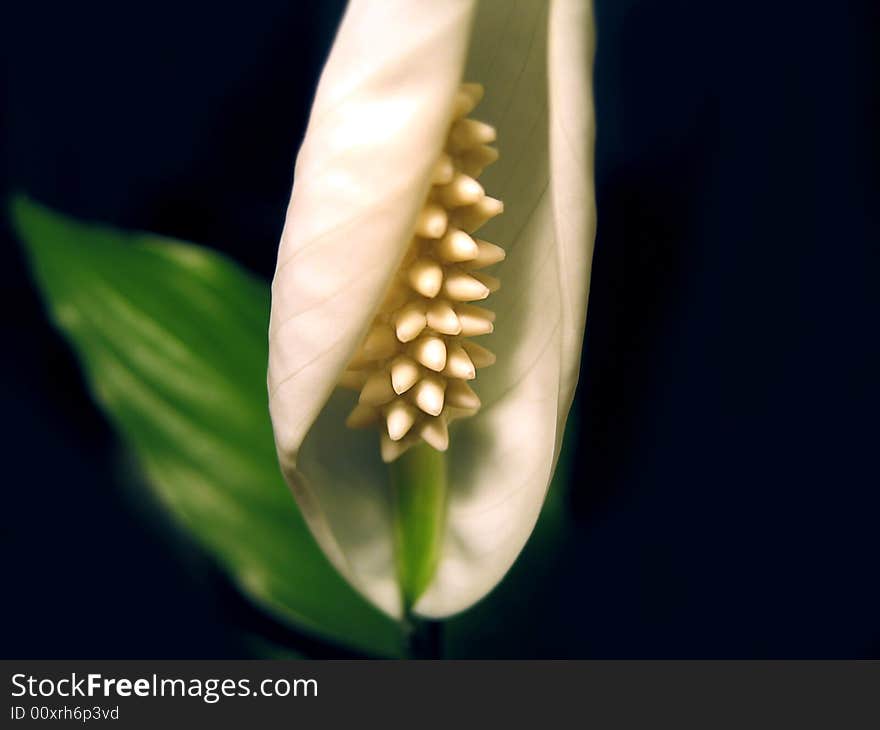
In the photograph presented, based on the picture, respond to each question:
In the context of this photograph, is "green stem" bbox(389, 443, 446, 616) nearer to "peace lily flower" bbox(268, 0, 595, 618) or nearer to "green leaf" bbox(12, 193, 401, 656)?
"peace lily flower" bbox(268, 0, 595, 618)

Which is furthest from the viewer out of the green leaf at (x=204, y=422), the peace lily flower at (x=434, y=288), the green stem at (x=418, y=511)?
the green leaf at (x=204, y=422)

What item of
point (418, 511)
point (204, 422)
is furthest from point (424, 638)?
point (204, 422)

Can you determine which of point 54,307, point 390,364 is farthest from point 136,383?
point 390,364

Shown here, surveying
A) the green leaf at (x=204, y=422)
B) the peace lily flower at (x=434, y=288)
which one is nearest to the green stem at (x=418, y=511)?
the peace lily flower at (x=434, y=288)

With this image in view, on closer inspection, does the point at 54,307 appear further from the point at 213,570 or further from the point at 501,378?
the point at 501,378

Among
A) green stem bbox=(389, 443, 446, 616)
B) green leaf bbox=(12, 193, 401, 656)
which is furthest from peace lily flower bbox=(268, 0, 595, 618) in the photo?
green leaf bbox=(12, 193, 401, 656)

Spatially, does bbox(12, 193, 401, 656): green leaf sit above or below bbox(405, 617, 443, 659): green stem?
above

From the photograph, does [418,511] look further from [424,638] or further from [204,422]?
[204,422]

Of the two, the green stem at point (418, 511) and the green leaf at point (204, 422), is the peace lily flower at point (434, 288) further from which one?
the green leaf at point (204, 422)
